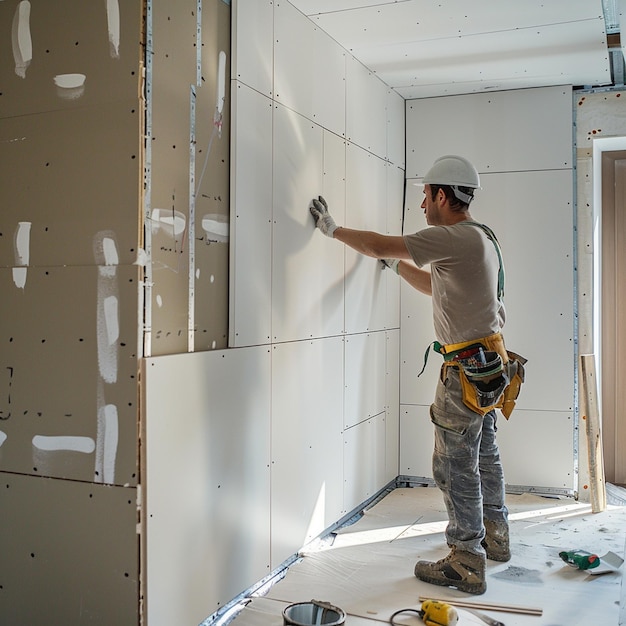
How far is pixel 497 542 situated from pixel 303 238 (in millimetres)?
1572

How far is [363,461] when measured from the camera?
3.90 meters

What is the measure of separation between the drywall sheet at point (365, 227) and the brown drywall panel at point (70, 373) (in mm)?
1635

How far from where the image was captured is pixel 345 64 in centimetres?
360

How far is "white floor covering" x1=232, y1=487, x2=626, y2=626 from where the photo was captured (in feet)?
8.68

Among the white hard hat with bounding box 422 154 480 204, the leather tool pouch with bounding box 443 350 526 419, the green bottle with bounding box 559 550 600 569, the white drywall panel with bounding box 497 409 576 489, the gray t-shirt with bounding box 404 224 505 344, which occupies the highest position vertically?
the white hard hat with bounding box 422 154 480 204

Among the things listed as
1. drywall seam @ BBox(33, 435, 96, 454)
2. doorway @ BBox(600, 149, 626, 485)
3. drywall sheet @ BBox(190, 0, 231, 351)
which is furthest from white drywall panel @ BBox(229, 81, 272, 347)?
doorway @ BBox(600, 149, 626, 485)

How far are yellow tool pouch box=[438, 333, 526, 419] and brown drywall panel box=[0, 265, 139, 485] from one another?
4.46ft

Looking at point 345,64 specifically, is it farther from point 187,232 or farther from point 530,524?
point 530,524

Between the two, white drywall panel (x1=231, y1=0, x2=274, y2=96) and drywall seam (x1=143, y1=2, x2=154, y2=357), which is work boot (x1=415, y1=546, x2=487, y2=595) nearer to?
drywall seam (x1=143, y1=2, x2=154, y2=357)

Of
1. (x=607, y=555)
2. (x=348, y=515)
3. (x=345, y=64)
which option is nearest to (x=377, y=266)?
(x=345, y=64)

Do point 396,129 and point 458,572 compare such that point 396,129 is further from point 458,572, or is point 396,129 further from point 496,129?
point 458,572

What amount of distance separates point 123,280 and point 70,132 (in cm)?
52

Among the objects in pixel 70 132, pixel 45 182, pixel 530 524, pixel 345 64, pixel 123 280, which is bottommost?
pixel 530 524

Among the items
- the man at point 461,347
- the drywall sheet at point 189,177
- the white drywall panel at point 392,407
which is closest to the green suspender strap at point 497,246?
the man at point 461,347
